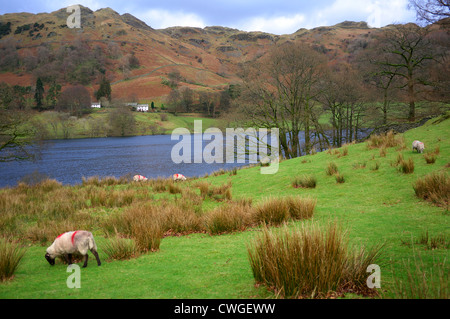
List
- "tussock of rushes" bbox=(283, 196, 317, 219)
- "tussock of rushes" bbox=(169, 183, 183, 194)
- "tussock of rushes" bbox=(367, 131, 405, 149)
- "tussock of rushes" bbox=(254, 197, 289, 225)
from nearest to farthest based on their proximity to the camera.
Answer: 1. "tussock of rushes" bbox=(254, 197, 289, 225)
2. "tussock of rushes" bbox=(283, 196, 317, 219)
3. "tussock of rushes" bbox=(367, 131, 405, 149)
4. "tussock of rushes" bbox=(169, 183, 183, 194)

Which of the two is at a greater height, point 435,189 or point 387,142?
point 387,142

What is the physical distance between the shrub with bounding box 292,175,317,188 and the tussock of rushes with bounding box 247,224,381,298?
7.44m

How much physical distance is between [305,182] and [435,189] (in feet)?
14.6

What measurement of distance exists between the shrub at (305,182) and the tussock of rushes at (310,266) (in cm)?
744

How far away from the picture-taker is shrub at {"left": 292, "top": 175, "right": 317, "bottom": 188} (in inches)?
408

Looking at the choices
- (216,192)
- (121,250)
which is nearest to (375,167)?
(216,192)

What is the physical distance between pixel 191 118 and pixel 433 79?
7407 cm

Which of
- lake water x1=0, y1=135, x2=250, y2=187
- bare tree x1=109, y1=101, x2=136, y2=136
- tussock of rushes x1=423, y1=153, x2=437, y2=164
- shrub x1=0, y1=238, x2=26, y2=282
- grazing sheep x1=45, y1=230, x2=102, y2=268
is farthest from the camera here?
bare tree x1=109, y1=101, x2=136, y2=136

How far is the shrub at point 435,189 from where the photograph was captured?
6137mm

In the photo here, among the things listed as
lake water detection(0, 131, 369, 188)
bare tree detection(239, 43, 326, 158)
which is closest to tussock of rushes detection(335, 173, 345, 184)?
bare tree detection(239, 43, 326, 158)

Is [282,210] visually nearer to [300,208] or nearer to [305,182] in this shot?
[300,208]

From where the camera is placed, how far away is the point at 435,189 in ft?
21.5

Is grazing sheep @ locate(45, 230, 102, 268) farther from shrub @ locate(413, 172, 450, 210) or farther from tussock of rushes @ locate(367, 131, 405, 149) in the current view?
tussock of rushes @ locate(367, 131, 405, 149)

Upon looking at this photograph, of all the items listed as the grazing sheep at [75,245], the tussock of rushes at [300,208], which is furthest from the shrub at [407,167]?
the grazing sheep at [75,245]
